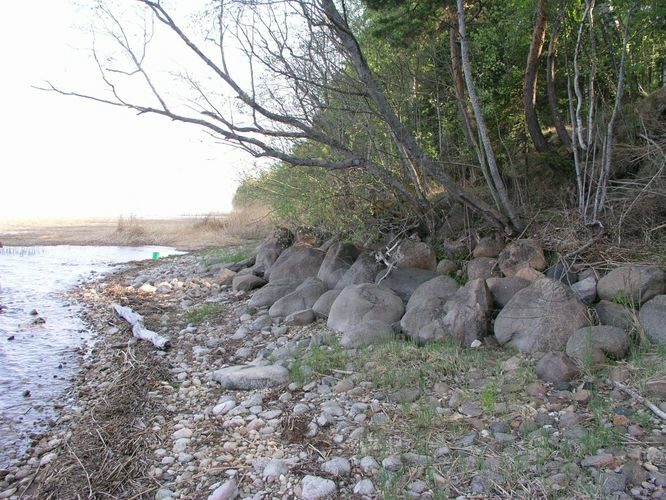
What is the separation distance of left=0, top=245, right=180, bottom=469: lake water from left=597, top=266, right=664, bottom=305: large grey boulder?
19.6 ft

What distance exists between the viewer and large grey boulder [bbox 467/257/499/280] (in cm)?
677

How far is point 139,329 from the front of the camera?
781 cm

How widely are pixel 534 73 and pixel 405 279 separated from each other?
4.10m

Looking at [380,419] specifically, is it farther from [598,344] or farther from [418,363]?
[598,344]

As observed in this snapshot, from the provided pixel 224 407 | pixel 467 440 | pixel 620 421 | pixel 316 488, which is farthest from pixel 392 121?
pixel 316 488

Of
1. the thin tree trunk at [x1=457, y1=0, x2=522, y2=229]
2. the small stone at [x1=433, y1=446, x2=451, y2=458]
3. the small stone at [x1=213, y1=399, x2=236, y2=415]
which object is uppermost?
the thin tree trunk at [x1=457, y1=0, x2=522, y2=229]

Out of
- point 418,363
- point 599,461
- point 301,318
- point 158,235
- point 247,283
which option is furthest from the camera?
point 158,235

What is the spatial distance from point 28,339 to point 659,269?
29.7 ft

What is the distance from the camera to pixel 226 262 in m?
14.0

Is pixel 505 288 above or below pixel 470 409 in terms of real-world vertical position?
above

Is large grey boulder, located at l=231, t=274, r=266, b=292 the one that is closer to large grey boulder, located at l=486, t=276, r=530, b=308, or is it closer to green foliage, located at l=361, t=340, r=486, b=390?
Result: green foliage, located at l=361, t=340, r=486, b=390

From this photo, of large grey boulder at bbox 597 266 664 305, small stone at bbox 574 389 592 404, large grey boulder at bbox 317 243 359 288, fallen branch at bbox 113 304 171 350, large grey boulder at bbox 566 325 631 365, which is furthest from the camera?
large grey boulder at bbox 317 243 359 288

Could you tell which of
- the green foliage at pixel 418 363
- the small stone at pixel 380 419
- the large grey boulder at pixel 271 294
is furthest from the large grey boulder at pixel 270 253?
the small stone at pixel 380 419

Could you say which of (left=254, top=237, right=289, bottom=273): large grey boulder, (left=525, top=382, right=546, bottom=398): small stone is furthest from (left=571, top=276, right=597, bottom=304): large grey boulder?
(left=254, top=237, right=289, bottom=273): large grey boulder
